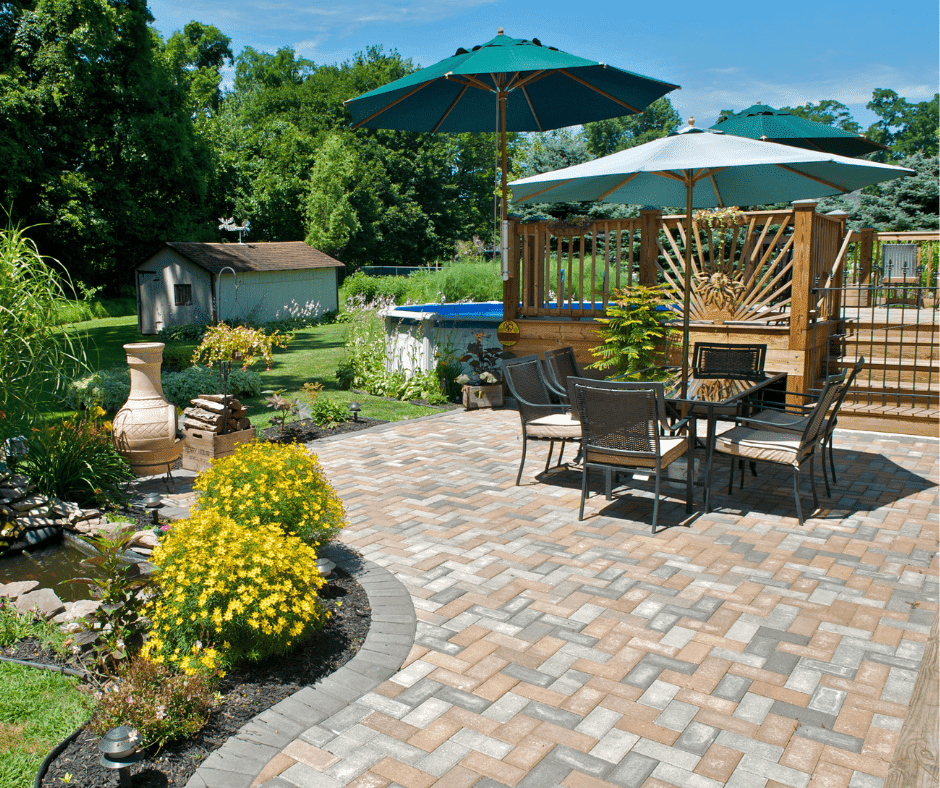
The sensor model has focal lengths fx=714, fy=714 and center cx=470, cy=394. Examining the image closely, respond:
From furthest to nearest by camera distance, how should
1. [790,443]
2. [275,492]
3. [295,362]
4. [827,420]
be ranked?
[295,362], [827,420], [790,443], [275,492]

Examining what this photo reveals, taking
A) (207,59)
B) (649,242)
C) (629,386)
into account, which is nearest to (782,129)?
(649,242)

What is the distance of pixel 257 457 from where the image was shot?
402cm

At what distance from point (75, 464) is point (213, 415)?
127 cm

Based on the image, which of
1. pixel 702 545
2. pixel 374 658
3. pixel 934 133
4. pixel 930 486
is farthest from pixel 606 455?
pixel 934 133

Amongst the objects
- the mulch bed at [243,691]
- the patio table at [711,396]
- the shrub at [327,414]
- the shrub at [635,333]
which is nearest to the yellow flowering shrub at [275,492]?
the mulch bed at [243,691]

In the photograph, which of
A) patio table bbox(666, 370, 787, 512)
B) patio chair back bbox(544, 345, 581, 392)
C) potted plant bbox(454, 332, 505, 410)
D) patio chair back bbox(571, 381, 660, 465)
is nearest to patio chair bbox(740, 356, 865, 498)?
patio table bbox(666, 370, 787, 512)

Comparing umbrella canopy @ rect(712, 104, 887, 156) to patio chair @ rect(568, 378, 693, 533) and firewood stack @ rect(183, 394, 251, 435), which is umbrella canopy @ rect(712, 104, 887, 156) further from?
firewood stack @ rect(183, 394, 251, 435)

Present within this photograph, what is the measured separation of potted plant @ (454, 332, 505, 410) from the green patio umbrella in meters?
1.79

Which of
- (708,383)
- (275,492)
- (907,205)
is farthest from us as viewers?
(907,205)

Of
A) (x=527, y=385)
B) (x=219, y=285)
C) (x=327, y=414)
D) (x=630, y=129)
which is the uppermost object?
→ (x=630, y=129)

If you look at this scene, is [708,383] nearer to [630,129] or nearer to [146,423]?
[146,423]

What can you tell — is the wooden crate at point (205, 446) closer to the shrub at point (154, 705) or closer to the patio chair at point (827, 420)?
the shrub at point (154, 705)

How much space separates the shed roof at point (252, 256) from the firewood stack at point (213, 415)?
14698 mm

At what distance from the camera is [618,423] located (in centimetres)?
484
